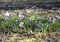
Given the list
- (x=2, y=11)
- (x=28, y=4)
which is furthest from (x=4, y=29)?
(x=28, y=4)

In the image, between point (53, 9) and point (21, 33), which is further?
point (53, 9)

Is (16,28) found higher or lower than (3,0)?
lower

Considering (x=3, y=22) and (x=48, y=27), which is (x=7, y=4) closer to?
(x=3, y=22)

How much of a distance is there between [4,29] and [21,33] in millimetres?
404

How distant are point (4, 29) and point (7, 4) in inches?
68.0

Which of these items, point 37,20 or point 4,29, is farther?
point 37,20

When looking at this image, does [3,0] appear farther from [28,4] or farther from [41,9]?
[41,9]

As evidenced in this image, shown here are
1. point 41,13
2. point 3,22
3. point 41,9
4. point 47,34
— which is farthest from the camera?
point 41,9

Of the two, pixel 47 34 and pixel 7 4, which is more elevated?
pixel 7 4

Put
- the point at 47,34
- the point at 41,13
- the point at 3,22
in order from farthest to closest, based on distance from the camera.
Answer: the point at 41,13 → the point at 3,22 → the point at 47,34

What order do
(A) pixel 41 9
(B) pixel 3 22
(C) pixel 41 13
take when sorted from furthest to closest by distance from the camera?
1. (A) pixel 41 9
2. (C) pixel 41 13
3. (B) pixel 3 22

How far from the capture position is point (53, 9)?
20.8 feet

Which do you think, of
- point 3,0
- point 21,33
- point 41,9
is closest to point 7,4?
point 3,0

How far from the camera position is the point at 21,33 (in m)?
4.57
